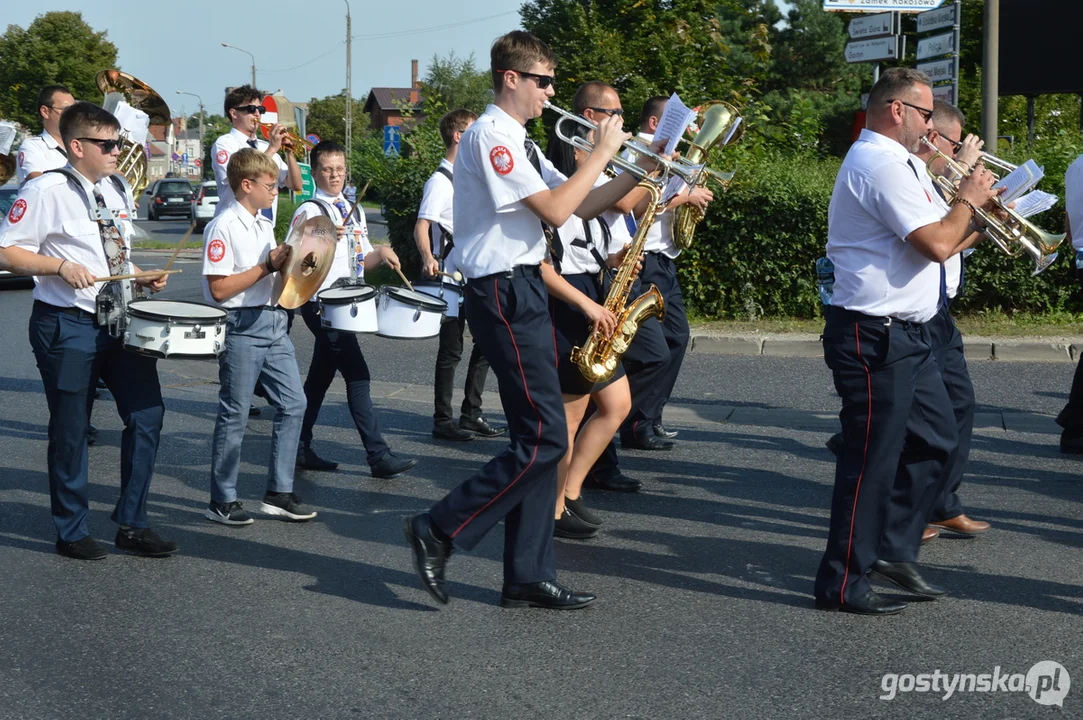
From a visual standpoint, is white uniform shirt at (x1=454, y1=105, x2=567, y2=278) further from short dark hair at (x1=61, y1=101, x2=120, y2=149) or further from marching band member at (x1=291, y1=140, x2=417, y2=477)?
marching band member at (x1=291, y1=140, x2=417, y2=477)

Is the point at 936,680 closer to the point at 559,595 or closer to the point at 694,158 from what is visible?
the point at 559,595

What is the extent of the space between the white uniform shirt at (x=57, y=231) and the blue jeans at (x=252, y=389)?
651 mm

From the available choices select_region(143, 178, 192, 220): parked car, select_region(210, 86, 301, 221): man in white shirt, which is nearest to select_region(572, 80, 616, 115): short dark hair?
select_region(210, 86, 301, 221): man in white shirt

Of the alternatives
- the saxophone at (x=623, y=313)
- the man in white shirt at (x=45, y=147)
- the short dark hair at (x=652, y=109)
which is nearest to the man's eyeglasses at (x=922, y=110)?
the saxophone at (x=623, y=313)

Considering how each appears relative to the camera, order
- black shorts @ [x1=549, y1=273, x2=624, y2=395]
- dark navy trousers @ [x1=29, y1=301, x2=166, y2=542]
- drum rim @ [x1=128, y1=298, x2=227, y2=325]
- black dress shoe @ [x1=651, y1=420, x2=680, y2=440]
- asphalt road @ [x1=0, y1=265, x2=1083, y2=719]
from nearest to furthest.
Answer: asphalt road @ [x1=0, y1=265, x2=1083, y2=719] → drum rim @ [x1=128, y1=298, x2=227, y2=325] → dark navy trousers @ [x1=29, y1=301, x2=166, y2=542] → black shorts @ [x1=549, y1=273, x2=624, y2=395] → black dress shoe @ [x1=651, y1=420, x2=680, y2=440]

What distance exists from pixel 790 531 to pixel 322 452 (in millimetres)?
2972

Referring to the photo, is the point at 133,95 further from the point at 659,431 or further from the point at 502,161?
the point at 502,161

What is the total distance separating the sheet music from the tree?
175 feet

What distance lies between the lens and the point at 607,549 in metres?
5.50

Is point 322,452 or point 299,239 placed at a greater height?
point 299,239

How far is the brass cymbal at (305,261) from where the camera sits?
571cm

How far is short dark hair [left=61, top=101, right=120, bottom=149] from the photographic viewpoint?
5254 mm

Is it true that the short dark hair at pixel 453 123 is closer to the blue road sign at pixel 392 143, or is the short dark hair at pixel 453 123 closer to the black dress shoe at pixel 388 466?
the black dress shoe at pixel 388 466

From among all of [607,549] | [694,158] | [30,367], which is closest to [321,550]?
[607,549]
